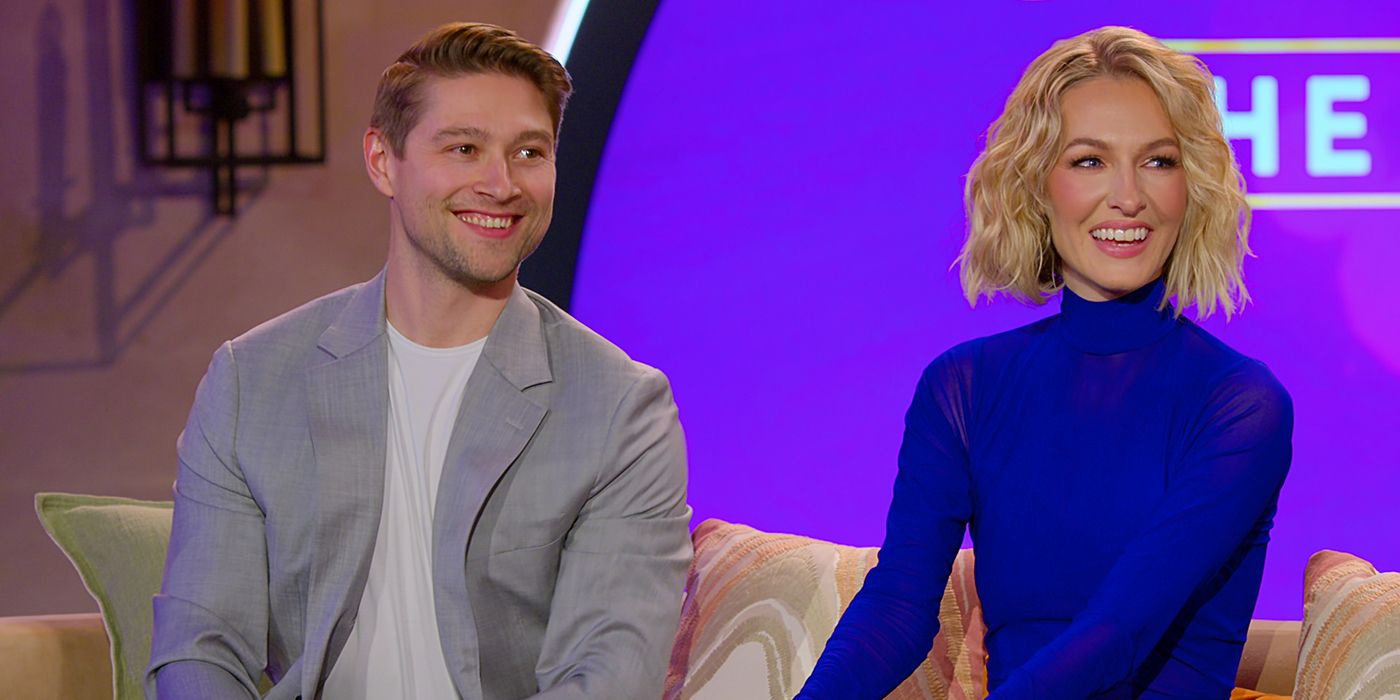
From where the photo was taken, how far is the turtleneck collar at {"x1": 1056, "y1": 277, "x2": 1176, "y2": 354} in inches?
82.7

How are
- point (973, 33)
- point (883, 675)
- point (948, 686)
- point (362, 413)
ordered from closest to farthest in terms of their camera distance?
point (883, 675), point (362, 413), point (948, 686), point (973, 33)

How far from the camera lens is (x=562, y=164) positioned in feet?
11.9

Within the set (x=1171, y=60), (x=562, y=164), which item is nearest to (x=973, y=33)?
(x=562, y=164)

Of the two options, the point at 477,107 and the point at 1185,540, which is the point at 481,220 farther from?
the point at 1185,540

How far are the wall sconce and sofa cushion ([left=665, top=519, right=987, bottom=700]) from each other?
5.66 feet

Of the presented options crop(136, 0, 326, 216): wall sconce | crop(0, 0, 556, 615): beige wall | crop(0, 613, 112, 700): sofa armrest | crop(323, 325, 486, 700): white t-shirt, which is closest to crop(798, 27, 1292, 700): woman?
crop(323, 325, 486, 700): white t-shirt

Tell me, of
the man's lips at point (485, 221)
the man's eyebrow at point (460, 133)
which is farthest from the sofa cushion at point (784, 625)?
the man's eyebrow at point (460, 133)

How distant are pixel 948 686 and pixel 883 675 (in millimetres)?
410

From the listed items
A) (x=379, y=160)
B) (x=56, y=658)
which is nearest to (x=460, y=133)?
(x=379, y=160)

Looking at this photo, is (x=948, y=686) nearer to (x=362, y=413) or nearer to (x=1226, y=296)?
(x=1226, y=296)

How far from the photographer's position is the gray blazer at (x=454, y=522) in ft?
6.89

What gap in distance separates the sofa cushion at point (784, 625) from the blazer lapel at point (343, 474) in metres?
0.66

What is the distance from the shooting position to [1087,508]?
205 centimetres

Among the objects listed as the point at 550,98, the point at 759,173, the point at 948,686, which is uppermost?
the point at 550,98
